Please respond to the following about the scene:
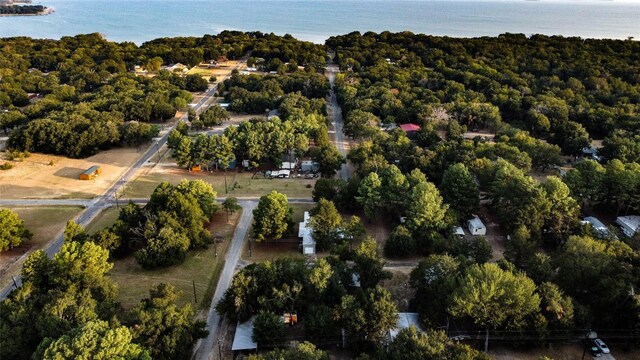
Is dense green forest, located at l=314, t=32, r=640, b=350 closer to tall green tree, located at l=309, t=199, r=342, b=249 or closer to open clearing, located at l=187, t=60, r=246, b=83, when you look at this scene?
tall green tree, located at l=309, t=199, r=342, b=249

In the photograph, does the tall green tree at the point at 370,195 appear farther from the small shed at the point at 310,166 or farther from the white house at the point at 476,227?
the small shed at the point at 310,166

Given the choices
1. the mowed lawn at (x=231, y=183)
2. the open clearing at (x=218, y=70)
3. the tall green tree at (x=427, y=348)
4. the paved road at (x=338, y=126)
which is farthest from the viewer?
the open clearing at (x=218, y=70)

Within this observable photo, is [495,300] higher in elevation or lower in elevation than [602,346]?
higher

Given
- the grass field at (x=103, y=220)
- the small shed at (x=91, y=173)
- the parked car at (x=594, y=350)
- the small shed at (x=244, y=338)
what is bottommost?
the parked car at (x=594, y=350)

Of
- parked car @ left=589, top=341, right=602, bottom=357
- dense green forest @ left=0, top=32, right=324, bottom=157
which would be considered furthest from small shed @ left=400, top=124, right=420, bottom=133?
parked car @ left=589, top=341, right=602, bottom=357

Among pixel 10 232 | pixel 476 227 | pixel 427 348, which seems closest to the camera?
pixel 427 348

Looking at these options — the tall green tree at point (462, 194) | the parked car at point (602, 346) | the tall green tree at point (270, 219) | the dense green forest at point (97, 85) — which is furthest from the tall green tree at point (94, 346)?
the dense green forest at point (97, 85)

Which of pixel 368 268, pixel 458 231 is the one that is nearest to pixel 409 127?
pixel 458 231

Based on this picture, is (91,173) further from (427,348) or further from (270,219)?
(427,348)
